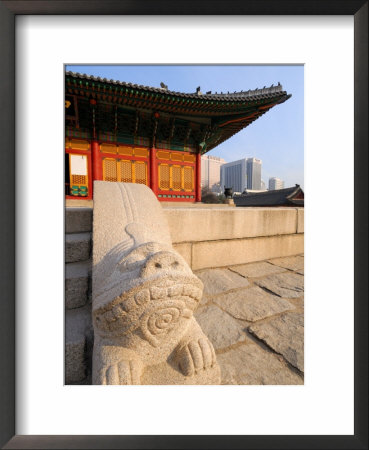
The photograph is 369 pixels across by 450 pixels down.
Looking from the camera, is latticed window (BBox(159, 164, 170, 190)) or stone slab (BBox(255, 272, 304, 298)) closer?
stone slab (BBox(255, 272, 304, 298))

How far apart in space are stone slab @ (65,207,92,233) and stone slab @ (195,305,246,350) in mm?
1280

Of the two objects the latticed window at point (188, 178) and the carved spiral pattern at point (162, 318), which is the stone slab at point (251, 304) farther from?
the latticed window at point (188, 178)

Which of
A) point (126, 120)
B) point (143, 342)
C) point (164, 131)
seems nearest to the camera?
point (143, 342)

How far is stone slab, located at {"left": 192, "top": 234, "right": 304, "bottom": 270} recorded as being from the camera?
7.81 feet

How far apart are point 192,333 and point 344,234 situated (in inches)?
36.7

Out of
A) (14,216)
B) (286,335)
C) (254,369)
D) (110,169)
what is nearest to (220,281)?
(286,335)

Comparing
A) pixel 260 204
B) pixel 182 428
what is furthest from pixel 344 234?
pixel 260 204

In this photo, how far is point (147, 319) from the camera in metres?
0.74

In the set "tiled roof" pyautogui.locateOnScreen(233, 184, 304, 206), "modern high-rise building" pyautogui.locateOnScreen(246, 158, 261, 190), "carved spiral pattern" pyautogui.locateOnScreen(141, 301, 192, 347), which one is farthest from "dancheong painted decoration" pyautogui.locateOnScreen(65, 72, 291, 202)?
"tiled roof" pyautogui.locateOnScreen(233, 184, 304, 206)

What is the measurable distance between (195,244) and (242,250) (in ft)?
2.49

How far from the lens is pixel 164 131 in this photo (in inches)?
255

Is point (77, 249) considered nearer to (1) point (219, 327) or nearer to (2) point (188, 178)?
(1) point (219, 327)

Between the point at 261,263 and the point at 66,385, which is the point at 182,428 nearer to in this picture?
the point at 66,385

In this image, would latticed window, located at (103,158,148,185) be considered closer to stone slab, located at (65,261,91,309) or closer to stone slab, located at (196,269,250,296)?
stone slab, located at (196,269,250,296)
